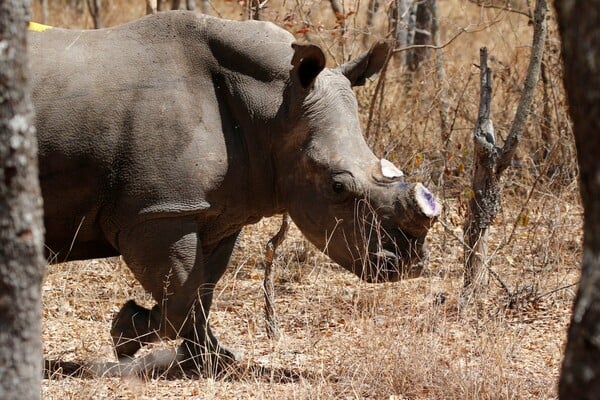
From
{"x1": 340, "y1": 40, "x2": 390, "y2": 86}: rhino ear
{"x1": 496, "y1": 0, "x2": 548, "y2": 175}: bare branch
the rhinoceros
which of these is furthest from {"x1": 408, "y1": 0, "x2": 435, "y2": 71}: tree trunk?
the rhinoceros

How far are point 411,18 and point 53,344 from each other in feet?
18.2

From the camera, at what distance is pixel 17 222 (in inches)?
105

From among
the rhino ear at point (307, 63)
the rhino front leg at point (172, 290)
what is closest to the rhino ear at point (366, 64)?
the rhino ear at point (307, 63)

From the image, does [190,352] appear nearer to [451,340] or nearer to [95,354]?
[95,354]

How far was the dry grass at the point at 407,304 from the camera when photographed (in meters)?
5.14

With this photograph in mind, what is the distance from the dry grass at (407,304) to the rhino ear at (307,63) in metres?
1.10

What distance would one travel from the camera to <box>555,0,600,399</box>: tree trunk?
8.27ft

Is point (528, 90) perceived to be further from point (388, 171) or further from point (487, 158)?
point (388, 171)

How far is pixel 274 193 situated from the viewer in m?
5.78

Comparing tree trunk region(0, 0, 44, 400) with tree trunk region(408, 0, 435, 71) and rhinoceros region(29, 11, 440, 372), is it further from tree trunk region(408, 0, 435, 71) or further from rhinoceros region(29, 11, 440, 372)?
tree trunk region(408, 0, 435, 71)

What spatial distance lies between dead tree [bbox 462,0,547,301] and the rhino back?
146 cm

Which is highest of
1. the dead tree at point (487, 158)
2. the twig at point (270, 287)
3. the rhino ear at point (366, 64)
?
the rhino ear at point (366, 64)

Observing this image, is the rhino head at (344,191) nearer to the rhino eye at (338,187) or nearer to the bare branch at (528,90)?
the rhino eye at (338,187)

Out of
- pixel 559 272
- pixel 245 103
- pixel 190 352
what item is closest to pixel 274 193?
pixel 245 103
